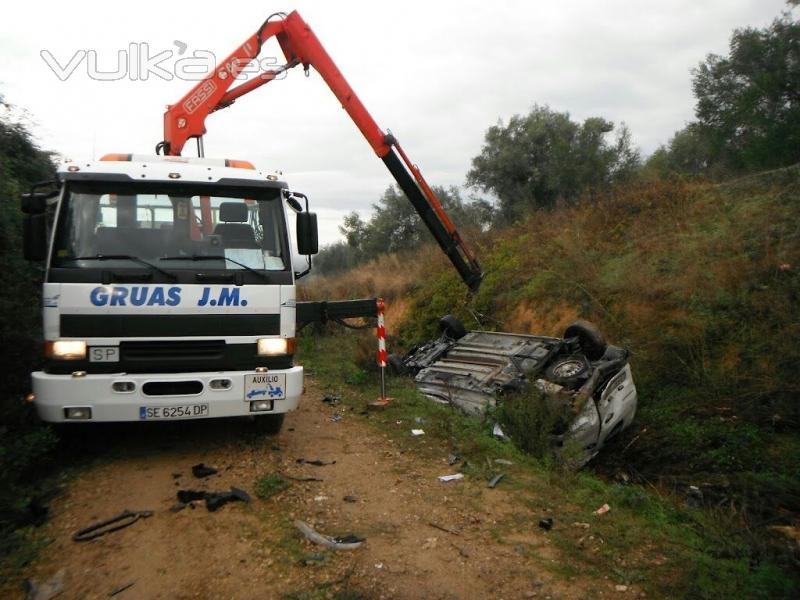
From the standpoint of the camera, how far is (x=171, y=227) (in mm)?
5086

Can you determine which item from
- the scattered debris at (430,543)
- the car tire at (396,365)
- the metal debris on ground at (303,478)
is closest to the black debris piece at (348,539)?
the scattered debris at (430,543)

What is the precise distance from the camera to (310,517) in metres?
4.11

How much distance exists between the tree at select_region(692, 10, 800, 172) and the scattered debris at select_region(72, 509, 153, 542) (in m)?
13.6

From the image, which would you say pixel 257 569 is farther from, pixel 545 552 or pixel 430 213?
pixel 430 213

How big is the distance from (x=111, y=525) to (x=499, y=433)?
367 centimetres

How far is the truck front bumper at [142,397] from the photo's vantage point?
459 cm

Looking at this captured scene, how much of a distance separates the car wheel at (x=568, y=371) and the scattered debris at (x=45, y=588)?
5.06 meters

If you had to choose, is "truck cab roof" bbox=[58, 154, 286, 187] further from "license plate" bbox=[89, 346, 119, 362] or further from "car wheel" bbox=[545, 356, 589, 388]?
"car wheel" bbox=[545, 356, 589, 388]

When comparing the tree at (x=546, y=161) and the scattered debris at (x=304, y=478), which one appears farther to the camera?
the tree at (x=546, y=161)

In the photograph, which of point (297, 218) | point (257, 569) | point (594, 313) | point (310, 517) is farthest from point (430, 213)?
point (257, 569)

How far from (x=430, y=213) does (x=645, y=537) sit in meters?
7.01

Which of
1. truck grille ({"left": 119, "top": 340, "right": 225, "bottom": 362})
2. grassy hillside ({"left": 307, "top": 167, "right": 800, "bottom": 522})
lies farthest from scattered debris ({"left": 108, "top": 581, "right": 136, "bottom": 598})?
grassy hillside ({"left": 307, "top": 167, "right": 800, "bottom": 522})

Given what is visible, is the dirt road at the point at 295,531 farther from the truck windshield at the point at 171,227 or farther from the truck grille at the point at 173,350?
the truck windshield at the point at 171,227

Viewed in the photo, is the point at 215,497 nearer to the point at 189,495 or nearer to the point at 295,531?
the point at 189,495
